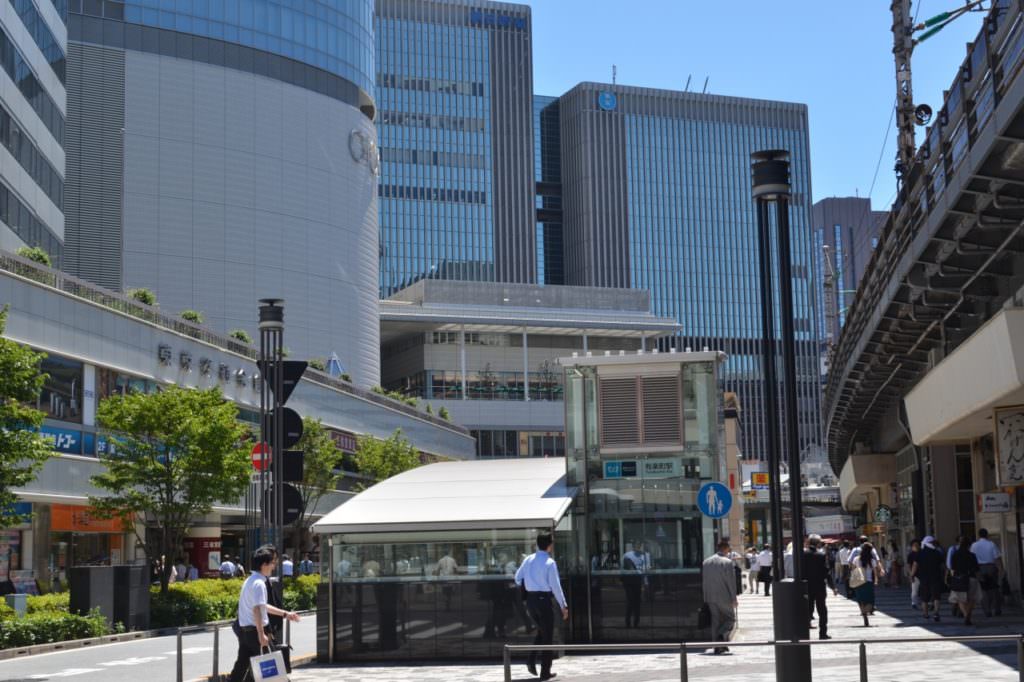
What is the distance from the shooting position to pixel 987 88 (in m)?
14.7

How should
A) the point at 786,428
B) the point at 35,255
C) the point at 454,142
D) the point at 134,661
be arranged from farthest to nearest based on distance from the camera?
the point at 454,142 < the point at 35,255 < the point at 134,661 < the point at 786,428

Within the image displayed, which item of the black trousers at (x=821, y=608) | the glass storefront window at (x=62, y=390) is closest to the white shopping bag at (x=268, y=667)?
the black trousers at (x=821, y=608)

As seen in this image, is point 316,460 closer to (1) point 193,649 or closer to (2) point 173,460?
(2) point 173,460

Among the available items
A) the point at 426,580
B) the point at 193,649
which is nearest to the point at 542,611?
the point at 426,580

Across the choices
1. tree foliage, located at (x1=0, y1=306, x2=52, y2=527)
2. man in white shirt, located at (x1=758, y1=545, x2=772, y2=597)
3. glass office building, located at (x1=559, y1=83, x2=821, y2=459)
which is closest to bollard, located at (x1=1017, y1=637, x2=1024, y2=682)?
tree foliage, located at (x1=0, y1=306, x2=52, y2=527)

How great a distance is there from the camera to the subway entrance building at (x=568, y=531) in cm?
1902

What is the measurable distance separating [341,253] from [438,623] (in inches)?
2697

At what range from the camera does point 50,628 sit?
26062 mm

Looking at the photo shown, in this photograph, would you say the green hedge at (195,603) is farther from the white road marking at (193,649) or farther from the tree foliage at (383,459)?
the tree foliage at (383,459)

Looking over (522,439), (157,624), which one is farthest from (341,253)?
(157,624)

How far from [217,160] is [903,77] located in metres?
53.4

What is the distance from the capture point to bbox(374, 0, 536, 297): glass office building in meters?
158

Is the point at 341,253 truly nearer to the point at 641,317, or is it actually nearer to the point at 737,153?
the point at 641,317

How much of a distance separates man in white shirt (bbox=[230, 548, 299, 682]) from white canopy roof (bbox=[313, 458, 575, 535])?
603 centimetres
